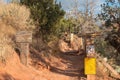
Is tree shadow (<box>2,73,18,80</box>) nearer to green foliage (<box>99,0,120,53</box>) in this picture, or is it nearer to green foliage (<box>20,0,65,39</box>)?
green foliage (<box>99,0,120,53</box>)

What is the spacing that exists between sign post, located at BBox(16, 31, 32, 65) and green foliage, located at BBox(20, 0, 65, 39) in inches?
327

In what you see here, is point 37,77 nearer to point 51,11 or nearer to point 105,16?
point 105,16

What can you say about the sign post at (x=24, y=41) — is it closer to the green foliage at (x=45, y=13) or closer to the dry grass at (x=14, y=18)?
the dry grass at (x=14, y=18)

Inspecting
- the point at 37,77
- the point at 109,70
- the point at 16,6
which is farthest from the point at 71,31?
the point at 37,77

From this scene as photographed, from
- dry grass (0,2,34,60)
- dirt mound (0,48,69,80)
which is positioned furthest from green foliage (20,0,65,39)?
dirt mound (0,48,69,80)

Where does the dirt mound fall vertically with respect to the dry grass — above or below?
below

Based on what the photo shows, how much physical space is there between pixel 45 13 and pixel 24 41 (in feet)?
31.3

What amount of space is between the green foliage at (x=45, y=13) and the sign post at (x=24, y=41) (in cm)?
832

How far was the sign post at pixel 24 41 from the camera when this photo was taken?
18.5 metres

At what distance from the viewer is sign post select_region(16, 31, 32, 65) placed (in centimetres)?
1852

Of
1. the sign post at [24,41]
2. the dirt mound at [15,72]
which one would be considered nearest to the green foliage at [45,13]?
the sign post at [24,41]

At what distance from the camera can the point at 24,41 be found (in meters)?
18.8

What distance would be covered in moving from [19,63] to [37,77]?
1840 millimetres

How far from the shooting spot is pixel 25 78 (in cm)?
1541
